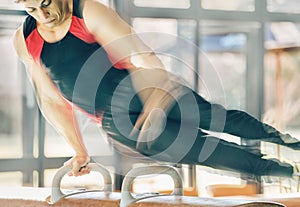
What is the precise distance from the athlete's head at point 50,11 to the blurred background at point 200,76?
16cm

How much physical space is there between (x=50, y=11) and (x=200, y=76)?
82 centimetres

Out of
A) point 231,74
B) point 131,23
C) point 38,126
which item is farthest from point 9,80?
point 231,74

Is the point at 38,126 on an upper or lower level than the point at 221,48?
lower

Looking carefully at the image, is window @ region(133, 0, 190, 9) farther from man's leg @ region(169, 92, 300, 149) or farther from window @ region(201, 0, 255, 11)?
man's leg @ region(169, 92, 300, 149)

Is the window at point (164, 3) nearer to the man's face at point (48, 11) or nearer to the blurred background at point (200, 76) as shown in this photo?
the blurred background at point (200, 76)

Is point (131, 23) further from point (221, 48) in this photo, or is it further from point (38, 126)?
point (38, 126)

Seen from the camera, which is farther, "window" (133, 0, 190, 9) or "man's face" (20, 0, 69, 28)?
"window" (133, 0, 190, 9)

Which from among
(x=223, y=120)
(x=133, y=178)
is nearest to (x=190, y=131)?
(x=223, y=120)

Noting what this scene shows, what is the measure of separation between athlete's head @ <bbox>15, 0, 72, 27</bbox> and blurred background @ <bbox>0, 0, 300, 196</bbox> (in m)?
0.16

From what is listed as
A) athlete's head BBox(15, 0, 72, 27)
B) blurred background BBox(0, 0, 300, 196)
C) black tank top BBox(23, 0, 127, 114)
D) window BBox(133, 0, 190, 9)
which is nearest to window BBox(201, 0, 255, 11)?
blurred background BBox(0, 0, 300, 196)

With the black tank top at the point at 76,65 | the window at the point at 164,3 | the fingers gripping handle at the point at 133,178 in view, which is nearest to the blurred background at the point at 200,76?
the window at the point at 164,3

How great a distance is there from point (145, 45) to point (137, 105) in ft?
0.99

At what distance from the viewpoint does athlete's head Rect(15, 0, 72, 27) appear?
104 inches

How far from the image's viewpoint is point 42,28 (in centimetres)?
269
